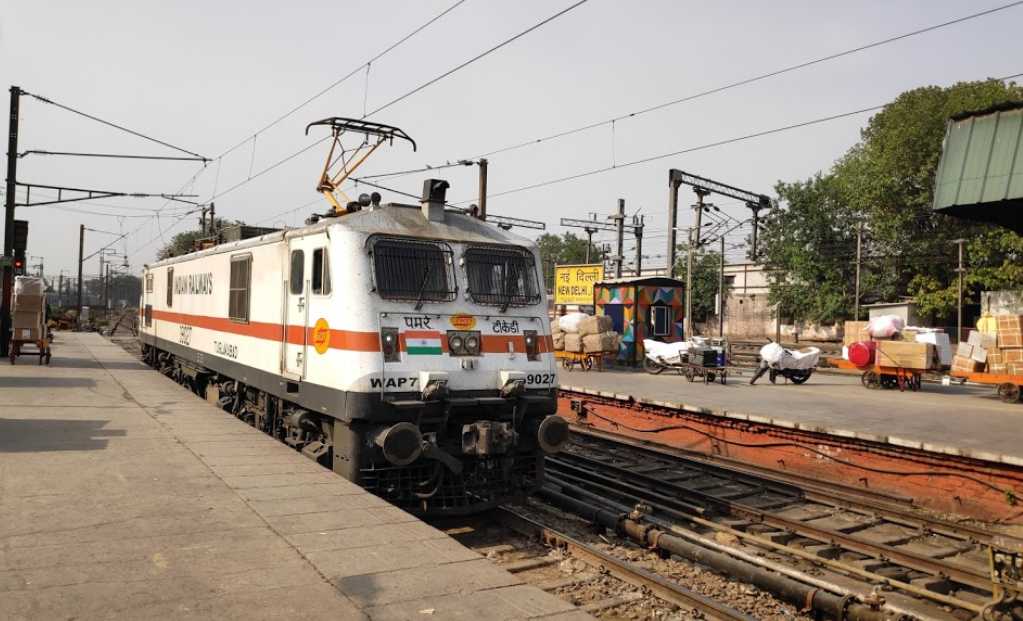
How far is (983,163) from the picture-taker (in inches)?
352

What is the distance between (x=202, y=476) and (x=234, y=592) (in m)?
3.50

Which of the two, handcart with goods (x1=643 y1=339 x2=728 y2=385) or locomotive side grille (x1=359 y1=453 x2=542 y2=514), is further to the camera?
handcart with goods (x1=643 y1=339 x2=728 y2=385)

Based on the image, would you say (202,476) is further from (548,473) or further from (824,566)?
(824,566)

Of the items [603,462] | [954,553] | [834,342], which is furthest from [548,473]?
[834,342]

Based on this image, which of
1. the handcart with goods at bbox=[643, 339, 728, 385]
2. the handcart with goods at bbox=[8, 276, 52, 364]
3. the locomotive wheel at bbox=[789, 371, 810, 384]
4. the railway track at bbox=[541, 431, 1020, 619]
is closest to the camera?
the railway track at bbox=[541, 431, 1020, 619]

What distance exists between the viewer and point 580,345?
23.1 metres

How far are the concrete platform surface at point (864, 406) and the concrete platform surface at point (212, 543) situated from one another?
7821 mm

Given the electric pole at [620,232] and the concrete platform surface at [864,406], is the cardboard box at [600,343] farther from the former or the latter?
the electric pole at [620,232]

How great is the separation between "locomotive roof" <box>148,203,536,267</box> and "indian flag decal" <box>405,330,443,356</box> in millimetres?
1120

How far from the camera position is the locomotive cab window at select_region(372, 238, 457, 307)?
8.35m

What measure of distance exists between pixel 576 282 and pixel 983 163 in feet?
93.0

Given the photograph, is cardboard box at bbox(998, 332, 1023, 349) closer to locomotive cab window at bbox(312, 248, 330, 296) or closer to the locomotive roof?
the locomotive roof

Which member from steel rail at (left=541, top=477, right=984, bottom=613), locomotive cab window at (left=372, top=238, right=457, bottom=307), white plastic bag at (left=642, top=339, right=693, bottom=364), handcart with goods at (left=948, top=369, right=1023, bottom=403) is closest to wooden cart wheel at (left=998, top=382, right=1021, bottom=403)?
handcart with goods at (left=948, top=369, right=1023, bottom=403)

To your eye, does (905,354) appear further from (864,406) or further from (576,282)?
(576,282)
